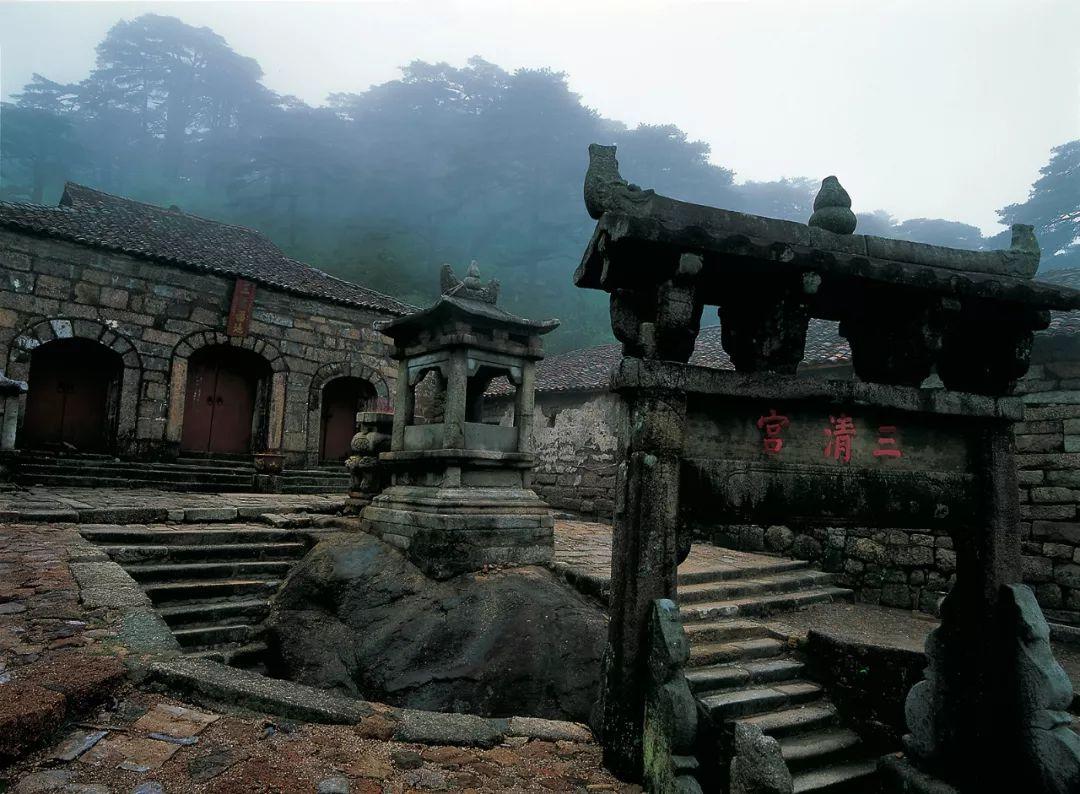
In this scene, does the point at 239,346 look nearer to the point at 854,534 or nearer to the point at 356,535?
the point at 356,535

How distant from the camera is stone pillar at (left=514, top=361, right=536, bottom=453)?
23.9ft

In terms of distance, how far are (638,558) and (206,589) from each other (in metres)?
5.12

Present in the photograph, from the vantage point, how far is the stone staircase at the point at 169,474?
35.9 ft

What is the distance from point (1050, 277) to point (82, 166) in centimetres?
5040

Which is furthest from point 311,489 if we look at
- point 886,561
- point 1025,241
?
point 1025,241

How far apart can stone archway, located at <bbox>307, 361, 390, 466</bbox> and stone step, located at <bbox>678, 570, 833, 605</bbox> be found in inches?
434

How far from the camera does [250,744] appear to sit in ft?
8.34

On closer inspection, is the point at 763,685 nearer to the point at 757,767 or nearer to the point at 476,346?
the point at 757,767

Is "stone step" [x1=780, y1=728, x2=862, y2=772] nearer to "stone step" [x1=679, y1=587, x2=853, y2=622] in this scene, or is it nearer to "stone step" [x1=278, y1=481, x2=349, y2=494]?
"stone step" [x1=679, y1=587, x2=853, y2=622]

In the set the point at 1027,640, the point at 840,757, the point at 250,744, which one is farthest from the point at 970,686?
the point at 250,744

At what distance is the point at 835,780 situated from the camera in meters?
3.92

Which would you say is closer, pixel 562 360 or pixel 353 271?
pixel 562 360

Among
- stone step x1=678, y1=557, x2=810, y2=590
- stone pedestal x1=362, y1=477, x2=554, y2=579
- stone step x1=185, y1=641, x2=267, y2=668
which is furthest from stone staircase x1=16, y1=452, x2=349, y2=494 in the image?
stone step x1=678, y1=557, x2=810, y2=590

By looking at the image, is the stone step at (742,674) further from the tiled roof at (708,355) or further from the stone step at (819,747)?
the tiled roof at (708,355)
